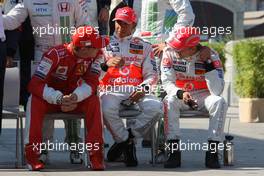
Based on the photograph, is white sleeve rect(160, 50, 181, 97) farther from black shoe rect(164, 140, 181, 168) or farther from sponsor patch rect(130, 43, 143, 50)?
black shoe rect(164, 140, 181, 168)

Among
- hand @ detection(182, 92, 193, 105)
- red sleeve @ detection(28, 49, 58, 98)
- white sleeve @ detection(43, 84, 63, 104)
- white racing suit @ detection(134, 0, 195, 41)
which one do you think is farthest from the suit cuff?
white racing suit @ detection(134, 0, 195, 41)

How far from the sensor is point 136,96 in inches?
371

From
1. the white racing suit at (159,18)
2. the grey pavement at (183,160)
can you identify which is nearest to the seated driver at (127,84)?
the grey pavement at (183,160)

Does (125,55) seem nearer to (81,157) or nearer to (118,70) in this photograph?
(118,70)

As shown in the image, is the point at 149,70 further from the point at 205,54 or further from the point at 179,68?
the point at 205,54

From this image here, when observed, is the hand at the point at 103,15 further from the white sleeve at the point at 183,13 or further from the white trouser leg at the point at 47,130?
the white trouser leg at the point at 47,130

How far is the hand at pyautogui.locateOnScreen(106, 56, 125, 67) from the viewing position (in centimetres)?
947

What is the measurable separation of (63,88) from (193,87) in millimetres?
1421

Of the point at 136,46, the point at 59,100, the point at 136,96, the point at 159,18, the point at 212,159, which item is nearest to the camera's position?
the point at 59,100

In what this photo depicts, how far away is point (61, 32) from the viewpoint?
9547 mm

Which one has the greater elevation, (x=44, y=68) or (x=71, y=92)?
(x=44, y=68)

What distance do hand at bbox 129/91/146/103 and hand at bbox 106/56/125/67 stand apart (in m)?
0.34

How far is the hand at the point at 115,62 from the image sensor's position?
31.1 ft
